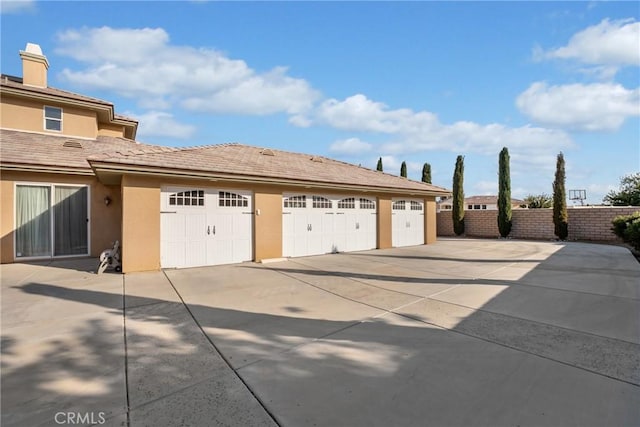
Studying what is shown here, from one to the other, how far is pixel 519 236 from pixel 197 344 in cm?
2196

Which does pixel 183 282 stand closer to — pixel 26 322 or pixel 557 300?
pixel 26 322

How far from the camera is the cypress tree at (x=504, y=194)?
791 inches

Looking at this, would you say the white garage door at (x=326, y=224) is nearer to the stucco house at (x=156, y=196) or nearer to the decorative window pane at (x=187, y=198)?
the stucco house at (x=156, y=196)

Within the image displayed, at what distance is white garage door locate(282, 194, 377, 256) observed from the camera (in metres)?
11.4

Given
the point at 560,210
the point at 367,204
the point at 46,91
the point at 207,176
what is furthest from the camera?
the point at 560,210

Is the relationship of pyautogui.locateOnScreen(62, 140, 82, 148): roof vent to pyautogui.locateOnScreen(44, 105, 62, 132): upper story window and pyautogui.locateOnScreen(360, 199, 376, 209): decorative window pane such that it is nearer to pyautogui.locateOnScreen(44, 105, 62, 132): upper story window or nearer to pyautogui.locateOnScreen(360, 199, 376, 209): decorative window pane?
pyautogui.locateOnScreen(44, 105, 62, 132): upper story window

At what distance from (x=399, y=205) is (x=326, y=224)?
15.7 ft

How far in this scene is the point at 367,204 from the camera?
45.7ft

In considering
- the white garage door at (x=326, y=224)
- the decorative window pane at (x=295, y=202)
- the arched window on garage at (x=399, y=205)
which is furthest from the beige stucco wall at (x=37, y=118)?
the arched window on garage at (x=399, y=205)

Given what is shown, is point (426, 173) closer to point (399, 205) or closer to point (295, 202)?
point (399, 205)

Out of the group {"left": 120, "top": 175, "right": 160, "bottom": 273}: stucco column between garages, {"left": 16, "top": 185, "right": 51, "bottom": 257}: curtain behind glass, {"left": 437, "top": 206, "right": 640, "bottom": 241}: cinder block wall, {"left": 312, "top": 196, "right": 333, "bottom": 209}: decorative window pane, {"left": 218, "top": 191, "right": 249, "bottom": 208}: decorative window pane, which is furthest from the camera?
{"left": 437, "top": 206, "right": 640, "bottom": 241}: cinder block wall

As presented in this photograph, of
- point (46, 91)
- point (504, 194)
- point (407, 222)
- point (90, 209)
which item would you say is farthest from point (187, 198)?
point (504, 194)

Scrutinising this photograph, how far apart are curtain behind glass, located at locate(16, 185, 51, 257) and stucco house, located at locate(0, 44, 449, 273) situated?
0.08 ft

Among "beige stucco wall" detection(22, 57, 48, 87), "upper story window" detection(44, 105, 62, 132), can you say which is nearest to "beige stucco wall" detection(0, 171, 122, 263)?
"upper story window" detection(44, 105, 62, 132)
